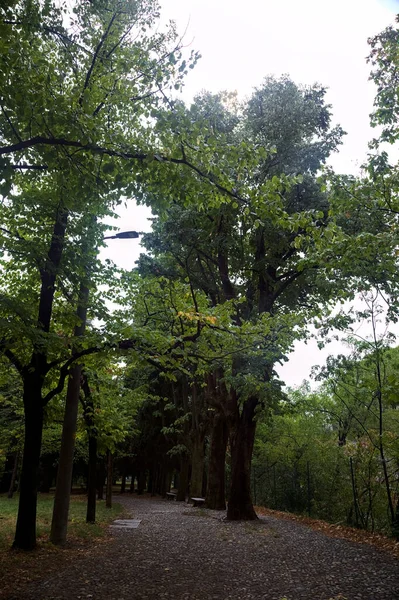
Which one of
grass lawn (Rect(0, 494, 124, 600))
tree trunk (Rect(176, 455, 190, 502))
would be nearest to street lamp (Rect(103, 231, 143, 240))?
grass lawn (Rect(0, 494, 124, 600))

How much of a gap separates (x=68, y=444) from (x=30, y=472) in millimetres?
1383

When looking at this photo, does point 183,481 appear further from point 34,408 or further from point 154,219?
point 34,408

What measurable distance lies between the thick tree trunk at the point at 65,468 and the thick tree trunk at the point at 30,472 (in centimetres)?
93

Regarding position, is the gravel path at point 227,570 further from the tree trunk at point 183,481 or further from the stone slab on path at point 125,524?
the tree trunk at point 183,481

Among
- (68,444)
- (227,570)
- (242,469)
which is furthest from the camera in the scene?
(242,469)

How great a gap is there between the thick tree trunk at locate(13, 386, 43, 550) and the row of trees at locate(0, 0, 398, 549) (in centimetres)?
2

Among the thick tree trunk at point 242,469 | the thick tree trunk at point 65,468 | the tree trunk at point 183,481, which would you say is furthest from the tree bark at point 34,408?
the tree trunk at point 183,481

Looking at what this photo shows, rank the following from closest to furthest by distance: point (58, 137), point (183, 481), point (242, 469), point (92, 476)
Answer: point (58, 137) → point (92, 476) → point (242, 469) → point (183, 481)

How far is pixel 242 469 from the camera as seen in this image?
14328 millimetres

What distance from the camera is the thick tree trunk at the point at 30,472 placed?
7.88m

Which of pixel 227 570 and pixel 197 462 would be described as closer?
pixel 227 570

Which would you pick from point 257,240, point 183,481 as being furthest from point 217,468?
point 183,481

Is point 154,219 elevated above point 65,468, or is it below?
above

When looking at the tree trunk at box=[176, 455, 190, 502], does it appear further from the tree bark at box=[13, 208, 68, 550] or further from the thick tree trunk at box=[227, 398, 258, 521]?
the tree bark at box=[13, 208, 68, 550]
